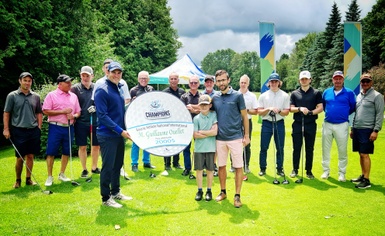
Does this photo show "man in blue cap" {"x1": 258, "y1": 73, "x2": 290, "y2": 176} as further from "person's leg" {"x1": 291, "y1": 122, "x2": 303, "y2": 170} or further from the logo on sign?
the logo on sign

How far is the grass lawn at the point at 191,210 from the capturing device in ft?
Answer: 13.6

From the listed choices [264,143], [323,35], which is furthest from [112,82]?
[323,35]

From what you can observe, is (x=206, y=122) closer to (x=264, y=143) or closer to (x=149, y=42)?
A: (x=264, y=143)

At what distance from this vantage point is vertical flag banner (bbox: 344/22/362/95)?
461 inches

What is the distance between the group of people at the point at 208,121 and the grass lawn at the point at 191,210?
1.05 feet

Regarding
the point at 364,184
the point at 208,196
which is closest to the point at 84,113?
the point at 208,196

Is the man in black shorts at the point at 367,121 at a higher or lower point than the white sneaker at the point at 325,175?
higher

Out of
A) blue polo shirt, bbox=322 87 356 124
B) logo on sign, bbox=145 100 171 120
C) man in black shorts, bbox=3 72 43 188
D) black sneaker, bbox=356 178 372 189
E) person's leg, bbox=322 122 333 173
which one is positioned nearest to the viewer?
logo on sign, bbox=145 100 171 120

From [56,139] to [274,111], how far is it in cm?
464

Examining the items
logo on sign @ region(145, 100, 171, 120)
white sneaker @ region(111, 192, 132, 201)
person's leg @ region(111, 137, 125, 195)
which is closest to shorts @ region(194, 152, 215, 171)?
logo on sign @ region(145, 100, 171, 120)

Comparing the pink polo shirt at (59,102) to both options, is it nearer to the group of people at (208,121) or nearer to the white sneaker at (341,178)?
the group of people at (208,121)

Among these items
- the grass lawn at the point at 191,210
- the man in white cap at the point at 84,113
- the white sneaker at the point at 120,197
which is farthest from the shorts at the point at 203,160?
the man in white cap at the point at 84,113

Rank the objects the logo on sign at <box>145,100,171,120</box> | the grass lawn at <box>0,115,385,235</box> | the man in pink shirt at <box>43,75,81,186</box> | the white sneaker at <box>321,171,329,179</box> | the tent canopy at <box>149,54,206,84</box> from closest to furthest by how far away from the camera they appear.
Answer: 1. the grass lawn at <box>0,115,385,235</box>
2. the logo on sign at <box>145,100,171,120</box>
3. the man in pink shirt at <box>43,75,81,186</box>
4. the white sneaker at <box>321,171,329,179</box>
5. the tent canopy at <box>149,54,206,84</box>

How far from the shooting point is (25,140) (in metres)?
5.96
